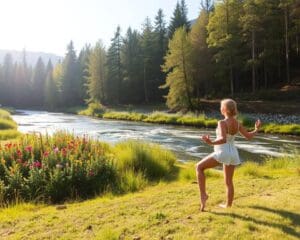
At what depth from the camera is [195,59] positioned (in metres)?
43.9

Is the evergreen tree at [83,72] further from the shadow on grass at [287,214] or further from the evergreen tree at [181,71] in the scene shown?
the shadow on grass at [287,214]

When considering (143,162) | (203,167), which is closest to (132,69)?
(143,162)

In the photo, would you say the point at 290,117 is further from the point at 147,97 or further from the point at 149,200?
the point at 147,97

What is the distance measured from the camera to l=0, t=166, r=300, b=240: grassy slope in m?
4.89

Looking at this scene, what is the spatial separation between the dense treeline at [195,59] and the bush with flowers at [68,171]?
30908 mm

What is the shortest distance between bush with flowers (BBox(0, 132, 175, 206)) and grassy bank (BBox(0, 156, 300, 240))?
0.70 metres

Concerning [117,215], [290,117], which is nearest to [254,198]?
[117,215]

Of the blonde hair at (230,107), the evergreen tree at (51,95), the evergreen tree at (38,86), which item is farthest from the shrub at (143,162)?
the evergreen tree at (38,86)

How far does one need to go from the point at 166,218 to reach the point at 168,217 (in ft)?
0.17

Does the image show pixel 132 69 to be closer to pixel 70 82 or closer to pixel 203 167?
pixel 70 82

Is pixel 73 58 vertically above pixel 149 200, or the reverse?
pixel 73 58

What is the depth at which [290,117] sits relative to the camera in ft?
94.8

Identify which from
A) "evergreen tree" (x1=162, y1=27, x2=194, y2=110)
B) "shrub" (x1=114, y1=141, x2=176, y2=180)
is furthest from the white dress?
"evergreen tree" (x1=162, y1=27, x2=194, y2=110)

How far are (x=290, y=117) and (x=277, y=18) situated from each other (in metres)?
16.3
